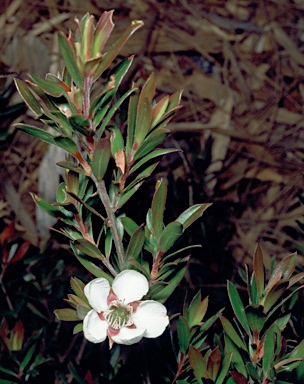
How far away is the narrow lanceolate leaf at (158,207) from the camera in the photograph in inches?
22.1

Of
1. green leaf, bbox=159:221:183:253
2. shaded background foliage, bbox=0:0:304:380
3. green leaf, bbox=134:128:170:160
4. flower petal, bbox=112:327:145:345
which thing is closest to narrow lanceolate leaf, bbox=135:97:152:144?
green leaf, bbox=134:128:170:160

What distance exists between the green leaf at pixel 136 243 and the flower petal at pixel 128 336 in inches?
3.3

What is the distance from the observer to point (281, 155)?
201cm

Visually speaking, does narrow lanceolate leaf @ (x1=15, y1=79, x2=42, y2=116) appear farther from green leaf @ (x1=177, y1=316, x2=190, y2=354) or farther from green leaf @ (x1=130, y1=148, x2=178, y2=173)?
Answer: green leaf @ (x1=177, y1=316, x2=190, y2=354)

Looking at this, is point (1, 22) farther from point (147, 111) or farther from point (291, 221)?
point (147, 111)

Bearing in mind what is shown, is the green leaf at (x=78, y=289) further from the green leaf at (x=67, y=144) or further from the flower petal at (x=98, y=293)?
the green leaf at (x=67, y=144)

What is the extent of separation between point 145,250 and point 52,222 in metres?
0.98

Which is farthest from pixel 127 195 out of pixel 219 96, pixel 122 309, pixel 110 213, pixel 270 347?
pixel 219 96

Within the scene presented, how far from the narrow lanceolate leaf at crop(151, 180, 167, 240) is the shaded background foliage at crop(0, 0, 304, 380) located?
0.94 m

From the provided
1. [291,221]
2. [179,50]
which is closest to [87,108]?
[291,221]

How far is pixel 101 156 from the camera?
1.73 ft

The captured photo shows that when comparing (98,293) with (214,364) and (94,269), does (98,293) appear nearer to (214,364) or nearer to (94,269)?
(94,269)

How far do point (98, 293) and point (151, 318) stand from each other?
0.07 meters

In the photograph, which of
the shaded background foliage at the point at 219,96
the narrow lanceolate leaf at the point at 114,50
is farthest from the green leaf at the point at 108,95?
the shaded background foliage at the point at 219,96
